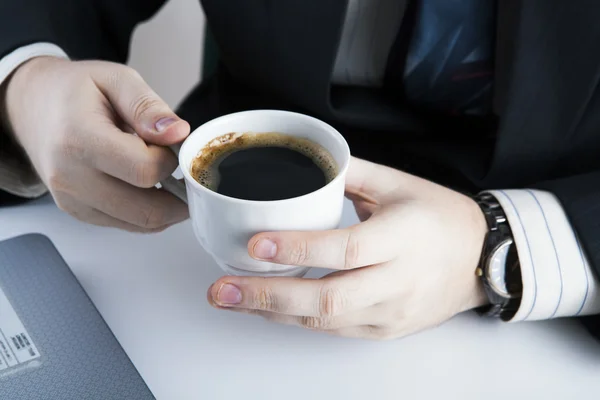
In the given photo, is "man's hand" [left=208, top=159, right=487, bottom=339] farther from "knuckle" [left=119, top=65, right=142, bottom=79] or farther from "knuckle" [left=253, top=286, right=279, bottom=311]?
"knuckle" [left=119, top=65, right=142, bottom=79]

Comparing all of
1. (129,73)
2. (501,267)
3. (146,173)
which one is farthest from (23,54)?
(501,267)

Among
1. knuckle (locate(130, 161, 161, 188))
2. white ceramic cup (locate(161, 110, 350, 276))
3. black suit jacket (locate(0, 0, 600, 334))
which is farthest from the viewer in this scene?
black suit jacket (locate(0, 0, 600, 334))

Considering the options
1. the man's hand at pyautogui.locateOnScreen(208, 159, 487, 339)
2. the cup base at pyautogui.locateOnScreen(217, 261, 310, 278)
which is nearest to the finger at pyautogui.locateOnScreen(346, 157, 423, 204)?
the man's hand at pyautogui.locateOnScreen(208, 159, 487, 339)

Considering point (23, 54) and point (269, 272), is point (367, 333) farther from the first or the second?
point (23, 54)

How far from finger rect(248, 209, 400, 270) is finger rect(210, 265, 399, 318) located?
22 mm

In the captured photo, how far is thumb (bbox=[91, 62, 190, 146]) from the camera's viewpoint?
57 cm

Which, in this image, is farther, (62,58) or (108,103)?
(62,58)

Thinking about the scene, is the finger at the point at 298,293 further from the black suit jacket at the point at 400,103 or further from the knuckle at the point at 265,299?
the black suit jacket at the point at 400,103

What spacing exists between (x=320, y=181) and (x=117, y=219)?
25cm

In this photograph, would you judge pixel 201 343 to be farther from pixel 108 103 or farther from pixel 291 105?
pixel 291 105

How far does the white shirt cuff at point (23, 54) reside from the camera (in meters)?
0.73

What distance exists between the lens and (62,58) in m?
0.77

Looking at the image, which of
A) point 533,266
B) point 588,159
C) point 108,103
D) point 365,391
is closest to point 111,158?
point 108,103

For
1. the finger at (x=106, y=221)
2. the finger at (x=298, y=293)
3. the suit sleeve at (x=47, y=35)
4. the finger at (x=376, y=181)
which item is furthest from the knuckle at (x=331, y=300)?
the suit sleeve at (x=47, y=35)
